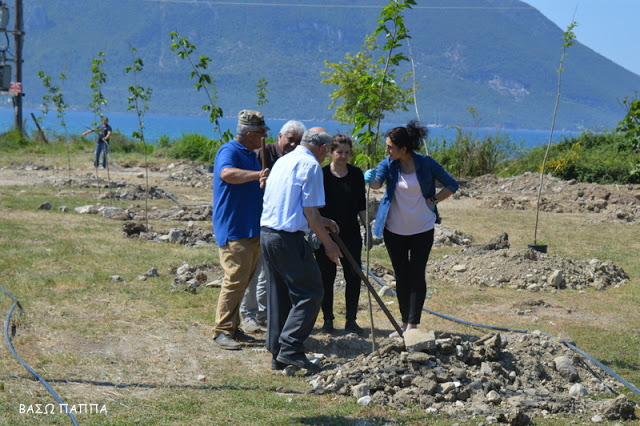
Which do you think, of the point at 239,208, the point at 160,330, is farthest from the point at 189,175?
the point at 239,208

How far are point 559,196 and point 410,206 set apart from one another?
17.0 m

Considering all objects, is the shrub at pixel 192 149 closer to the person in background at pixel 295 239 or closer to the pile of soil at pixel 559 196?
the pile of soil at pixel 559 196

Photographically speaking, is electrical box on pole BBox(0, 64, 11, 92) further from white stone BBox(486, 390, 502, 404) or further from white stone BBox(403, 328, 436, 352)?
white stone BBox(486, 390, 502, 404)

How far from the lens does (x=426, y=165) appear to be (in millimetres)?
6953

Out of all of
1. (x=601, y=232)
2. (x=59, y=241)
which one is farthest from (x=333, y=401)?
(x=601, y=232)

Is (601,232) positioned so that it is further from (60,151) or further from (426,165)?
(60,151)

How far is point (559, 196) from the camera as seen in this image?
22.7m

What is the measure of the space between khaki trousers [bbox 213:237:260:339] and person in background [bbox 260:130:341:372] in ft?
1.59

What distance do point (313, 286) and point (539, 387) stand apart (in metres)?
1.92

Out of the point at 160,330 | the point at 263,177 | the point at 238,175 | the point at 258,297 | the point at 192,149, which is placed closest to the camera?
the point at 263,177

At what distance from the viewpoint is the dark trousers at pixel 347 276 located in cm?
724

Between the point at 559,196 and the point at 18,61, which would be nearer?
the point at 559,196

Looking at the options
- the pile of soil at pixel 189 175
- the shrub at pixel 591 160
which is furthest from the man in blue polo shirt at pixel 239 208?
the shrub at pixel 591 160

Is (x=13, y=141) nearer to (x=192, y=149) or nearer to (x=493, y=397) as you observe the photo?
(x=192, y=149)
